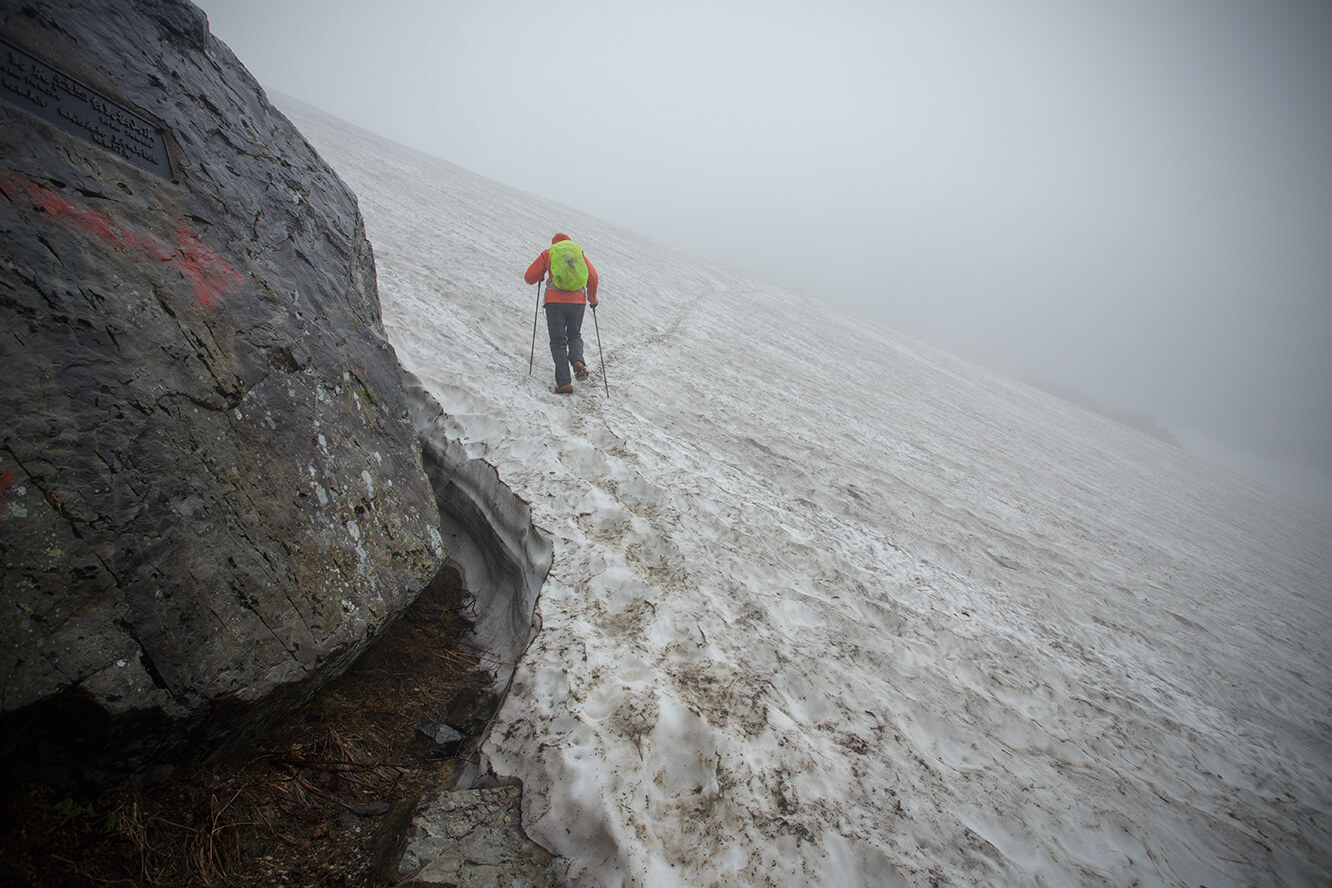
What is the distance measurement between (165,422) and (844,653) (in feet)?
12.6

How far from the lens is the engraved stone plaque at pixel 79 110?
7.55 feet

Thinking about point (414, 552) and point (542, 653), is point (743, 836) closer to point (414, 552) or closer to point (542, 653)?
point (542, 653)

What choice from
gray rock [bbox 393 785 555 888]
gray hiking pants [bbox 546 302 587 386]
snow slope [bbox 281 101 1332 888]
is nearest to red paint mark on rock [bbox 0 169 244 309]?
snow slope [bbox 281 101 1332 888]

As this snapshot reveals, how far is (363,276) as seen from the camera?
4.32 m

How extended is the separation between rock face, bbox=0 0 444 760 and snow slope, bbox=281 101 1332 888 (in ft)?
3.68

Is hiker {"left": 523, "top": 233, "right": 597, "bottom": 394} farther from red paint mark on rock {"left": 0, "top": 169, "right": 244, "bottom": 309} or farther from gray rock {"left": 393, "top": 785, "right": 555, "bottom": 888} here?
gray rock {"left": 393, "top": 785, "right": 555, "bottom": 888}

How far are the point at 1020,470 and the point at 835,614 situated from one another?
7.82 metres

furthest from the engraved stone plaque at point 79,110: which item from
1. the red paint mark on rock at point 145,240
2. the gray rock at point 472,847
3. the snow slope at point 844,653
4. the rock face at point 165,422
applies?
the gray rock at point 472,847

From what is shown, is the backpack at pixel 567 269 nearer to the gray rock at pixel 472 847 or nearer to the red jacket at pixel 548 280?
the red jacket at pixel 548 280

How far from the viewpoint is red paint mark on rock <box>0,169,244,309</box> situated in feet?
7.23

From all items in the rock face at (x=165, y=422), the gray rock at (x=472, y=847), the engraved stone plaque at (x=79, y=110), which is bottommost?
the gray rock at (x=472, y=847)

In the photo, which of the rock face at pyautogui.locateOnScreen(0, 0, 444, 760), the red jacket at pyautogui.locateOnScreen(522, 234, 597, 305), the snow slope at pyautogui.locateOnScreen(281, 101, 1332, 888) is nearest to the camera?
the rock face at pyautogui.locateOnScreen(0, 0, 444, 760)

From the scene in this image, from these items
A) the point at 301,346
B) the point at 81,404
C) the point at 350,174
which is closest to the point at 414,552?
the point at 301,346

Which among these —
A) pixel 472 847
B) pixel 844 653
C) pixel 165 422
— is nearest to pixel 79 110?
pixel 165 422
